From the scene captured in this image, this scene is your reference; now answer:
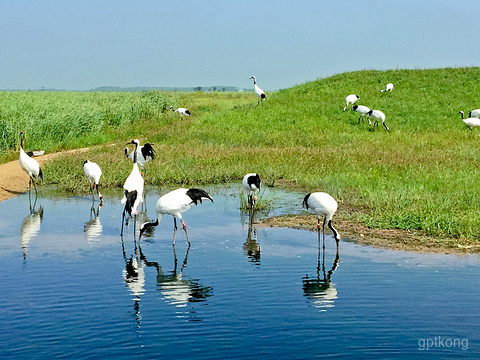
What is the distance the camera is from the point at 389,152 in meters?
22.3

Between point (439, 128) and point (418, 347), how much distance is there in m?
26.1

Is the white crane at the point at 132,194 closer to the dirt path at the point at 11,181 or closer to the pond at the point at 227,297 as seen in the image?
the pond at the point at 227,297

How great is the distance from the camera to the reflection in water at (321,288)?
25.8ft

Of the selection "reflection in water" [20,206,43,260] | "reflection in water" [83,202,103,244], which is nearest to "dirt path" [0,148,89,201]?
"reflection in water" [20,206,43,260]

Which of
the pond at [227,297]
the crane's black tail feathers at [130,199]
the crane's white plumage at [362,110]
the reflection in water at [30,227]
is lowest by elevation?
the pond at [227,297]

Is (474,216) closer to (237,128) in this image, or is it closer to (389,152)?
(389,152)

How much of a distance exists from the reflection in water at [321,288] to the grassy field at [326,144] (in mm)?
2828

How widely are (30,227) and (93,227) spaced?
4.43 feet

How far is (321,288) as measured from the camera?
27.8 feet

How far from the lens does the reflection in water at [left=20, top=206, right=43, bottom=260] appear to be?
11.2 metres

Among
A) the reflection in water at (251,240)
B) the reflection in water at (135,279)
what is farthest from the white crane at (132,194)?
the reflection in water at (251,240)

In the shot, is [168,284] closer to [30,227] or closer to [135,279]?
[135,279]

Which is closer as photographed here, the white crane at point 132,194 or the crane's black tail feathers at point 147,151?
the white crane at point 132,194

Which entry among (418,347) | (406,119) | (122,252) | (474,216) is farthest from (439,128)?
(418,347)
